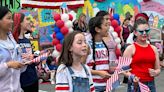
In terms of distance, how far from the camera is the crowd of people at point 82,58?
4.20 m

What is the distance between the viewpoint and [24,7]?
555 inches

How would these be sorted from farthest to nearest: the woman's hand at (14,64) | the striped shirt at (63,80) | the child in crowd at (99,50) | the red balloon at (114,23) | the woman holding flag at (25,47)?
the red balloon at (114,23) < the woman holding flag at (25,47) < the child in crowd at (99,50) < the woman's hand at (14,64) < the striped shirt at (63,80)

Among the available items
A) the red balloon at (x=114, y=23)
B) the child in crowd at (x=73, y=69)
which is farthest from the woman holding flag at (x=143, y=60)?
the red balloon at (x=114, y=23)

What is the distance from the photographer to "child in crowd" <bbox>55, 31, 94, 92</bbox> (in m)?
4.09

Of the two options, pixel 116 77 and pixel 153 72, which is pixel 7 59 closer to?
pixel 116 77

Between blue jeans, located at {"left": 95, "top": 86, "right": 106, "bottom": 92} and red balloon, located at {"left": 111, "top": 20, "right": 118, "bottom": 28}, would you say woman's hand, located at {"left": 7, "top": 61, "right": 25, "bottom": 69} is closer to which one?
blue jeans, located at {"left": 95, "top": 86, "right": 106, "bottom": 92}

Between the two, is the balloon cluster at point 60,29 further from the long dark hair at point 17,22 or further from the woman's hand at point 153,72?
the woman's hand at point 153,72

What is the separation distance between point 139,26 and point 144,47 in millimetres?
292

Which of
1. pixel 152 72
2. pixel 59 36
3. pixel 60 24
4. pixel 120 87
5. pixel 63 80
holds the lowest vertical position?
pixel 120 87

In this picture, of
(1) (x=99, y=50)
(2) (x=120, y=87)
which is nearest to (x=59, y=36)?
(2) (x=120, y=87)

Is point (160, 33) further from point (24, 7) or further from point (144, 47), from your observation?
point (144, 47)

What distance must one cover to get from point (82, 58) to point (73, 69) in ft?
2.16

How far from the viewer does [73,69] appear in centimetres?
419

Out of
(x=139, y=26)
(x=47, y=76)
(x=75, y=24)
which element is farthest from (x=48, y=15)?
(x=139, y=26)
